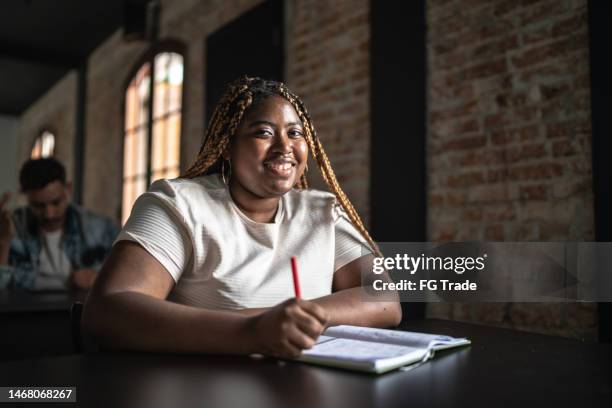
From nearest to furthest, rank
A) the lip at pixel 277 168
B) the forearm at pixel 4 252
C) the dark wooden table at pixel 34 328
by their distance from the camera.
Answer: the lip at pixel 277 168, the dark wooden table at pixel 34 328, the forearm at pixel 4 252

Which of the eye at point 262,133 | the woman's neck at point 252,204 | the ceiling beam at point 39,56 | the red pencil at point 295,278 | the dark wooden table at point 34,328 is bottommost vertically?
the dark wooden table at point 34,328

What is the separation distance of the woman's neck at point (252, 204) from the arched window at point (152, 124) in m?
4.04

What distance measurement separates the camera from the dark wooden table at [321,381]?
2.73 feet

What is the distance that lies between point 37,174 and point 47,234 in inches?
13.9

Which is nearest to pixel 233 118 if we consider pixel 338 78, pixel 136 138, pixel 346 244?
pixel 346 244

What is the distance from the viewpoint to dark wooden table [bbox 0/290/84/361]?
7.10 ft

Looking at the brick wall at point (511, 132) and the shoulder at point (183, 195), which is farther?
the brick wall at point (511, 132)

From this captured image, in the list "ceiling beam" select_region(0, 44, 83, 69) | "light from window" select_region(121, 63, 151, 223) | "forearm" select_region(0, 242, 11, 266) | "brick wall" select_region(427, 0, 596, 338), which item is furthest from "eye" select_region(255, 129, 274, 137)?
"ceiling beam" select_region(0, 44, 83, 69)

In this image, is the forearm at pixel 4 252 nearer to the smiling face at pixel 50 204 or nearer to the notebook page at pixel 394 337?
the smiling face at pixel 50 204

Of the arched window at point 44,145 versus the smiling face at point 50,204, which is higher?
the arched window at point 44,145

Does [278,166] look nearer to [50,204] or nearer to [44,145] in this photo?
[50,204]

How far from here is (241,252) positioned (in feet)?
→ 4.75

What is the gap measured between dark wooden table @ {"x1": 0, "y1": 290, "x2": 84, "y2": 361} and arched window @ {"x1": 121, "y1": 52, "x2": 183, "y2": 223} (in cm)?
332

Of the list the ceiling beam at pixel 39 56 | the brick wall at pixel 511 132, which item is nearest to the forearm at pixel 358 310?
the brick wall at pixel 511 132
